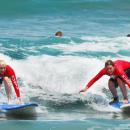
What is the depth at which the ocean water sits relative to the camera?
16.0 m

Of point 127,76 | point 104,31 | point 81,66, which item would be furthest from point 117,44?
point 127,76

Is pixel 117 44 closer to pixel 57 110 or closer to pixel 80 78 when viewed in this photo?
pixel 80 78

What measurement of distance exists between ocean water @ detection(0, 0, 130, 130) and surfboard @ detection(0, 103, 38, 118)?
273 millimetres

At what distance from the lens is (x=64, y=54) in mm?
25312

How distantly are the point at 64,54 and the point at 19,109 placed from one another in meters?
9.27

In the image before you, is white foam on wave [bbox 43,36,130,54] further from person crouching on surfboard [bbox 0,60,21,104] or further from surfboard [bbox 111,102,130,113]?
person crouching on surfboard [bbox 0,60,21,104]

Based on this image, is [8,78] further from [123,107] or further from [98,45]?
[98,45]

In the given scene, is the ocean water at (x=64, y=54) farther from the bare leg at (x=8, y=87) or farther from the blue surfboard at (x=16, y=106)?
the bare leg at (x=8, y=87)

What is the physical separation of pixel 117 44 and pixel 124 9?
10.6 metres

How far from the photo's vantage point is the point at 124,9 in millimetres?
38312

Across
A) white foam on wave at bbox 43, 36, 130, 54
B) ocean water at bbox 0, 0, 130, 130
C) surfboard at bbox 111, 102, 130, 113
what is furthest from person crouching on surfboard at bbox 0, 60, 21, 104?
white foam on wave at bbox 43, 36, 130, 54

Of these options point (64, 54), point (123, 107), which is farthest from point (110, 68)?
point (64, 54)

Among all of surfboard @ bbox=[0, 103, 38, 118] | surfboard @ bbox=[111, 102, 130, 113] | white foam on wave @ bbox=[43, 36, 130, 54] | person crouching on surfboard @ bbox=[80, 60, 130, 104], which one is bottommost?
surfboard @ bbox=[111, 102, 130, 113]

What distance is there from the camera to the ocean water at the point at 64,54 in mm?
16047
